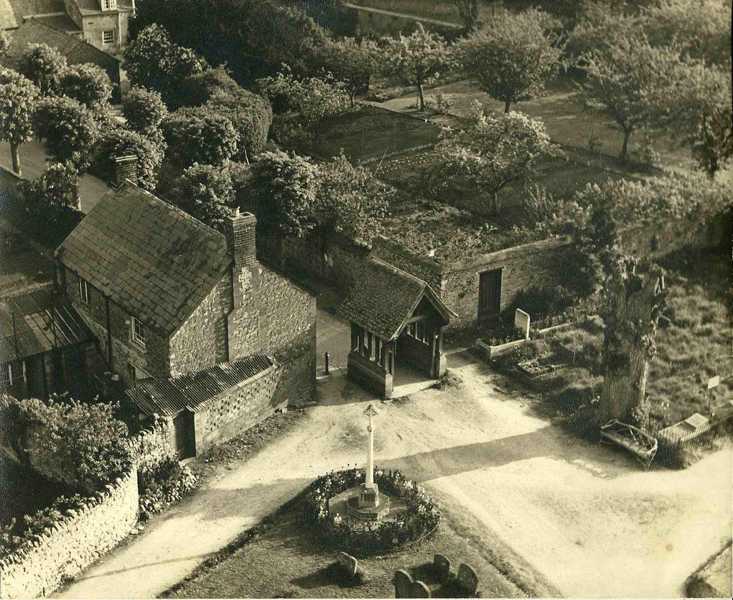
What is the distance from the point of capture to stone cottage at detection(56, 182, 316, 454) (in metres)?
37.0

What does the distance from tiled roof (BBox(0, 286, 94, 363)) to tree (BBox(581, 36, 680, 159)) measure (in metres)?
32.7

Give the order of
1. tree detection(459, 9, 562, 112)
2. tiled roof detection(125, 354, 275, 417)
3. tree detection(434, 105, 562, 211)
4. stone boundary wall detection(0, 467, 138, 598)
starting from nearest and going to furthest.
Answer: stone boundary wall detection(0, 467, 138, 598), tiled roof detection(125, 354, 275, 417), tree detection(434, 105, 562, 211), tree detection(459, 9, 562, 112)

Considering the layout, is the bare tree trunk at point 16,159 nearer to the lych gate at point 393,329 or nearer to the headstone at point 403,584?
the lych gate at point 393,329

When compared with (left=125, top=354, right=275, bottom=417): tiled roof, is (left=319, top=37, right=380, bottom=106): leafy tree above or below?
above

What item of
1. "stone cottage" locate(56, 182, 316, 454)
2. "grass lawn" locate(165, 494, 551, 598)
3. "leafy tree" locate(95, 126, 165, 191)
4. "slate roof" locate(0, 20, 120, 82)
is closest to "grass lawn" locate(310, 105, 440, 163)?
"leafy tree" locate(95, 126, 165, 191)

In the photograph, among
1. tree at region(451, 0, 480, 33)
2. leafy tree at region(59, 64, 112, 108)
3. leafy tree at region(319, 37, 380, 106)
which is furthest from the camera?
tree at region(451, 0, 480, 33)

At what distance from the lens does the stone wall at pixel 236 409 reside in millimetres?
37281

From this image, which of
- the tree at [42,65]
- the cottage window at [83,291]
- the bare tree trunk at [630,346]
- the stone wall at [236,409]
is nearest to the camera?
the stone wall at [236,409]

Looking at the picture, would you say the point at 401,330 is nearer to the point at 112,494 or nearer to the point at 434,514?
the point at 434,514

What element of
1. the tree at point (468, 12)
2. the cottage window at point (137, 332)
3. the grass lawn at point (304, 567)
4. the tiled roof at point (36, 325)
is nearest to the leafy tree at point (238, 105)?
the tiled roof at point (36, 325)

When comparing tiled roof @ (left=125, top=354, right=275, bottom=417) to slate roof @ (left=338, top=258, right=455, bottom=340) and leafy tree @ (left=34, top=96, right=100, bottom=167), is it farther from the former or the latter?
leafy tree @ (left=34, top=96, right=100, bottom=167)

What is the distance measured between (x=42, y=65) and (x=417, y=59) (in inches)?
990

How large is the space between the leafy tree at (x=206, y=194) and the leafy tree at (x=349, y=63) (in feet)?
78.1

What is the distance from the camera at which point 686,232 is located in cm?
5262
